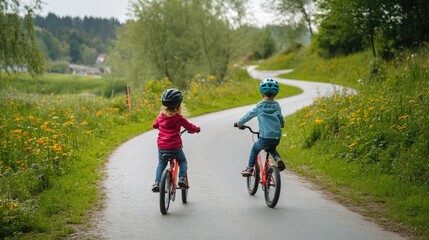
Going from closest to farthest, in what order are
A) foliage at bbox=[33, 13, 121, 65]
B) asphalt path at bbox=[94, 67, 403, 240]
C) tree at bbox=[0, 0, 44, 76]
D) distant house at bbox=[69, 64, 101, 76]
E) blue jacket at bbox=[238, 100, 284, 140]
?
asphalt path at bbox=[94, 67, 403, 240]
blue jacket at bbox=[238, 100, 284, 140]
tree at bbox=[0, 0, 44, 76]
foliage at bbox=[33, 13, 121, 65]
distant house at bbox=[69, 64, 101, 76]

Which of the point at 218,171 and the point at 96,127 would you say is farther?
the point at 96,127

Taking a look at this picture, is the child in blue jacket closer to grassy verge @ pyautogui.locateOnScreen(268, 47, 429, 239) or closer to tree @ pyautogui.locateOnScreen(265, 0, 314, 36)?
grassy verge @ pyautogui.locateOnScreen(268, 47, 429, 239)

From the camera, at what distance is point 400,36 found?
74.2ft

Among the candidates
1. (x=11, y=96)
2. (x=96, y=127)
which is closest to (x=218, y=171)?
(x=96, y=127)

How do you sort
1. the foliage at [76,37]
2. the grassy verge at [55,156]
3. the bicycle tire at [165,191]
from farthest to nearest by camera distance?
the foliage at [76,37] < the bicycle tire at [165,191] < the grassy verge at [55,156]

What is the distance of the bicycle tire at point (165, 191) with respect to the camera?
274 inches

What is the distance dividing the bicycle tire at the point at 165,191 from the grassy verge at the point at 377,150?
314 cm

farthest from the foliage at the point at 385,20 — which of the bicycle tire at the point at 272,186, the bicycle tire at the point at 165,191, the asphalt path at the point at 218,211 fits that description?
the bicycle tire at the point at 165,191

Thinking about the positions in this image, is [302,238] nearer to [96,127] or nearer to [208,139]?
[208,139]

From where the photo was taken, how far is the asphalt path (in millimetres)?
6363

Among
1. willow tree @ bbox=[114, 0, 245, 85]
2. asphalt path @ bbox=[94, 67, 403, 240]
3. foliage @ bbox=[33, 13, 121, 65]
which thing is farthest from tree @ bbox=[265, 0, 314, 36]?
foliage @ bbox=[33, 13, 121, 65]

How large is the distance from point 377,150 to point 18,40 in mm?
16307

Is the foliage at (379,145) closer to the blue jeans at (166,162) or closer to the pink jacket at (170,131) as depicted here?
the blue jeans at (166,162)

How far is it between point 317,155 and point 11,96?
1393 centimetres
